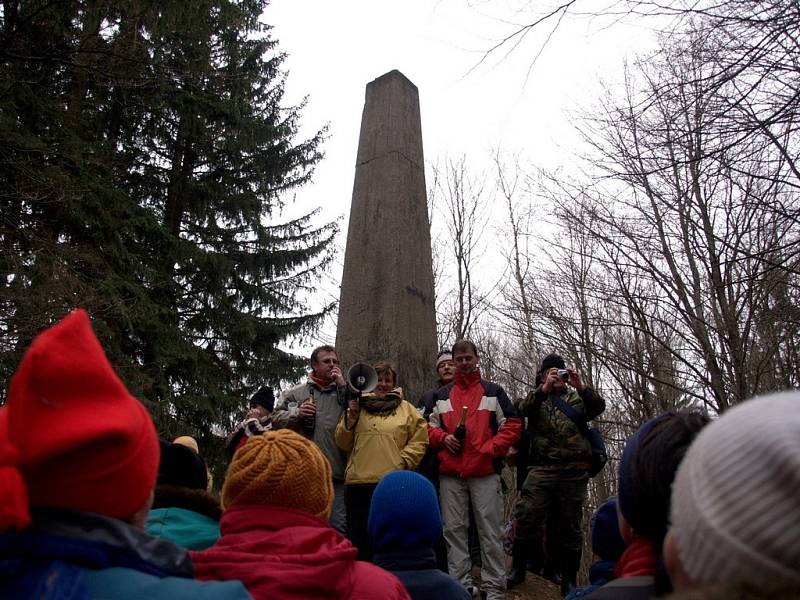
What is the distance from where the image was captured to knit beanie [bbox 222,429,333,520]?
68.2 inches

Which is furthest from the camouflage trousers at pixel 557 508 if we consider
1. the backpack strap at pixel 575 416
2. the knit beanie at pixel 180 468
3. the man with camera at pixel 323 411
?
the knit beanie at pixel 180 468

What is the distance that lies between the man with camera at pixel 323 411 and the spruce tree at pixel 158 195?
13.4ft

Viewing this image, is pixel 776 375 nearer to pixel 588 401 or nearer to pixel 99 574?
pixel 588 401

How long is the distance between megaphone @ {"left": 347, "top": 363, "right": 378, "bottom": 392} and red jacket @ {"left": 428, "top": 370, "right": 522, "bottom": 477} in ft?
1.84

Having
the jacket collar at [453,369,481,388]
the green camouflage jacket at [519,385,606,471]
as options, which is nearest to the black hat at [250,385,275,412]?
the jacket collar at [453,369,481,388]

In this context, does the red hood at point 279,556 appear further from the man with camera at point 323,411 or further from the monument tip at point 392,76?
the monument tip at point 392,76

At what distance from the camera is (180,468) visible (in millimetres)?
2365

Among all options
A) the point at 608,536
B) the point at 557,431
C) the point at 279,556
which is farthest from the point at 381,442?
the point at 279,556

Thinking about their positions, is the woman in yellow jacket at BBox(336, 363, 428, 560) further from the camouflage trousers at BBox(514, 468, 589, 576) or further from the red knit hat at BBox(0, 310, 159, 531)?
the red knit hat at BBox(0, 310, 159, 531)

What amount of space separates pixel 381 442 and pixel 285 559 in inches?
102

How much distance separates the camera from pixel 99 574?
1.14 metres

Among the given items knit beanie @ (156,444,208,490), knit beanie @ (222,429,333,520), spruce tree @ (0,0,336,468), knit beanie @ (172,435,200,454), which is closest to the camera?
knit beanie @ (222,429,333,520)

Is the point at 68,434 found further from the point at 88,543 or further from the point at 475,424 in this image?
the point at 475,424

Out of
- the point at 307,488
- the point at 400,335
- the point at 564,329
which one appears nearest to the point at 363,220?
the point at 400,335
